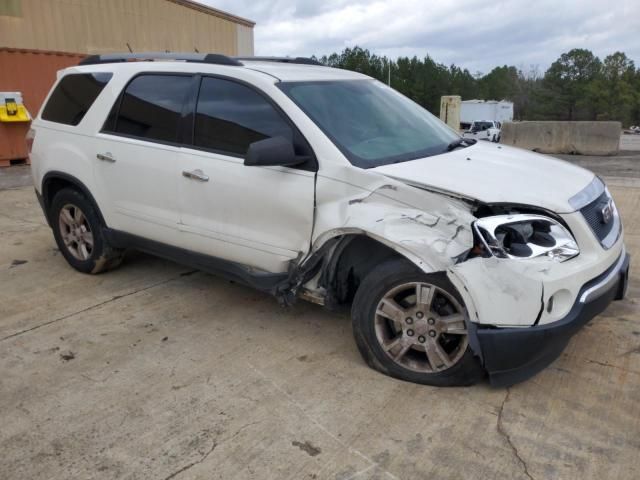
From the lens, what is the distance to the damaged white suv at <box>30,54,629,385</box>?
285 centimetres

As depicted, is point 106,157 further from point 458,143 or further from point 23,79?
point 23,79

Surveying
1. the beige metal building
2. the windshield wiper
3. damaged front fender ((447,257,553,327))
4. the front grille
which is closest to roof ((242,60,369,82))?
the windshield wiper

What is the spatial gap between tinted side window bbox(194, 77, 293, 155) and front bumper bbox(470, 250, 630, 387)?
169cm

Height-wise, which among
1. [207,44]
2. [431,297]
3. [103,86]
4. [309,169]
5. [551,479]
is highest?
[207,44]

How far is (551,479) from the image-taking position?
8.04 feet

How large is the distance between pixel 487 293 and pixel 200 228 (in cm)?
207

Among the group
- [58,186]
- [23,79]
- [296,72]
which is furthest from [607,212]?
[23,79]

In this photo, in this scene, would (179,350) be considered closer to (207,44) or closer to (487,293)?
(487,293)

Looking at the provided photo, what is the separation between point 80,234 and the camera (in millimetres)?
4984

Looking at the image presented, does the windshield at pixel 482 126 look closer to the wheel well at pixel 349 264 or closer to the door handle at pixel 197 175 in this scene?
the door handle at pixel 197 175

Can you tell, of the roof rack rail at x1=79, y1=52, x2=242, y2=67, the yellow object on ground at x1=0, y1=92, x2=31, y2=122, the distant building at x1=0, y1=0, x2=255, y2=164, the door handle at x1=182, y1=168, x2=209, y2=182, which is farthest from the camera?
the distant building at x1=0, y1=0, x2=255, y2=164

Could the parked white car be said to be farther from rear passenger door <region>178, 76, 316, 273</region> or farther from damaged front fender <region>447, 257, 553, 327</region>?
damaged front fender <region>447, 257, 553, 327</region>

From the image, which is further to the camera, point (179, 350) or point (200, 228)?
point (200, 228)

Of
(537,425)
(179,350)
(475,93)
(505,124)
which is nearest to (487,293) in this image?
(537,425)
